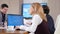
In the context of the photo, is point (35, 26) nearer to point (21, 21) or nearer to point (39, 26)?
point (39, 26)

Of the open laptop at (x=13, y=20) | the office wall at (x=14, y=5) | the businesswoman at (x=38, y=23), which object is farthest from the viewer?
the office wall at (x=14, y=5)

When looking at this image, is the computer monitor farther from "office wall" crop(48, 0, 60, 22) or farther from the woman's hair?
"office wall" crop(48, 0, 60, 22)

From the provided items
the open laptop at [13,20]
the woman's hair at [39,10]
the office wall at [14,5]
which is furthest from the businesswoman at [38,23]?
the office wall at [14,5]

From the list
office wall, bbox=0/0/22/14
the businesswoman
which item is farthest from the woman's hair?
office wall, bbox=0/0/22/14

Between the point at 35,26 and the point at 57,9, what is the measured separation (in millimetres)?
3058

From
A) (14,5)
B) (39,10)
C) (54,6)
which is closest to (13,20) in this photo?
(39,10)

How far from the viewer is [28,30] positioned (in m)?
3.12

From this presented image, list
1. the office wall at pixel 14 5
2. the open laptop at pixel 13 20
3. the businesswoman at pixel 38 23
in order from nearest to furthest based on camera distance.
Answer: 1. the businesswoman at pixel 38 23
2. the open laptop at pixel 13 20
3. the office wall at pixel 14 5

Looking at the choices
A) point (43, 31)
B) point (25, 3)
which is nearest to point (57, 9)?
point (25, 3)

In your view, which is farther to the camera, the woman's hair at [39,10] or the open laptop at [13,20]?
the open laptop at [13,20]

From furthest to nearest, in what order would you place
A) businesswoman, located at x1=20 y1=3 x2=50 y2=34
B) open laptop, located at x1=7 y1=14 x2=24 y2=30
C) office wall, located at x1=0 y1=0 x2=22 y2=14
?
office wall, located at x1=0 y1=0 x2=22 y2=14, open laptop, located at x1=7 y1=14 x2=24 y2=30, businesswoman, located at x1=20 y1=3 x2=50 y2=34

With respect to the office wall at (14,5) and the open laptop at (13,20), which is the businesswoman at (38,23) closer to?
the open laptop at (13,20)

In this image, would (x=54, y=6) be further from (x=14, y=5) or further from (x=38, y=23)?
(x=38, y=23)

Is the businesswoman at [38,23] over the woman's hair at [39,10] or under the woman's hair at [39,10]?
under
